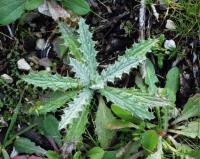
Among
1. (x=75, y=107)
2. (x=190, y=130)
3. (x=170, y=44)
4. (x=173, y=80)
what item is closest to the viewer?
(x=75, y=107)

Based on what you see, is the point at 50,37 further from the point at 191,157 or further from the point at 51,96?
the point at 191,157

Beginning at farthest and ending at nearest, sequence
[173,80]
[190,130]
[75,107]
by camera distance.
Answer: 1. [173,80]
2. [190,130]
3. [75,107]

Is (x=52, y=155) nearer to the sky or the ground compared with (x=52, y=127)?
nearer to the ground

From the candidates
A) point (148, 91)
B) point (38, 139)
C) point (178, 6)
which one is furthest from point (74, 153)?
point (178, 6)

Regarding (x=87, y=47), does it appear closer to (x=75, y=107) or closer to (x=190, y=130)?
(x=75, y=107)

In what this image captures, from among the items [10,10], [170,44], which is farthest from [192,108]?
[10,10]

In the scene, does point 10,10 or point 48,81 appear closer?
point 48,81
